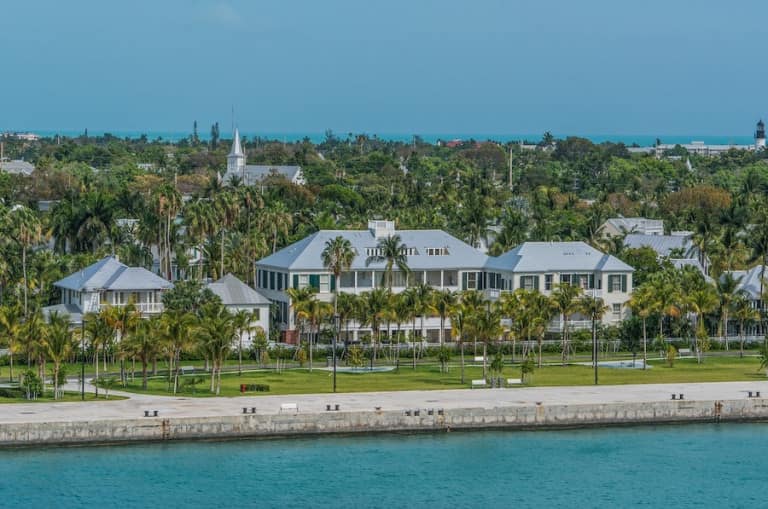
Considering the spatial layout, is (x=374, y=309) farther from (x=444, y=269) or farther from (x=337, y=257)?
(x=444, y=269)

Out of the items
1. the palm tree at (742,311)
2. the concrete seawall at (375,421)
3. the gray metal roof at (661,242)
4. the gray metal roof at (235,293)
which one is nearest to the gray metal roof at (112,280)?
the gray metal roof at (235,293)

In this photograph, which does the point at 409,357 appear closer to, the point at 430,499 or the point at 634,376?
the point at 634,376

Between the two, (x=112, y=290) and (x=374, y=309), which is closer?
(x=374, y=309)

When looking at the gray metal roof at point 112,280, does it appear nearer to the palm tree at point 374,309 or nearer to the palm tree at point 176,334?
the palm tree at point 374,309

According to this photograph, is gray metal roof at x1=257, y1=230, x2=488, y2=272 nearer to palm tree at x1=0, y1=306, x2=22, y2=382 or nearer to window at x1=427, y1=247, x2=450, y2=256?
window at x1=427, y1=247, x2=450, y2=256

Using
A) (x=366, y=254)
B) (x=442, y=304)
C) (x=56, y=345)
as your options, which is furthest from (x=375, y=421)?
(x=366, y=254)

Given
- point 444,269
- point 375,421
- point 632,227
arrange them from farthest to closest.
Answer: point 632,227 → point 444,269 → point 375,421

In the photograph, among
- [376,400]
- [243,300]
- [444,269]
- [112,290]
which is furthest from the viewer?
[444,269]

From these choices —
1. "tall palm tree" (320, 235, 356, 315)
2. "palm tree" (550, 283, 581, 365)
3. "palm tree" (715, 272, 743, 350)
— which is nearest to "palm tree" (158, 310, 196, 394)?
"tall palm tree" (320, 235, 356, 315)
